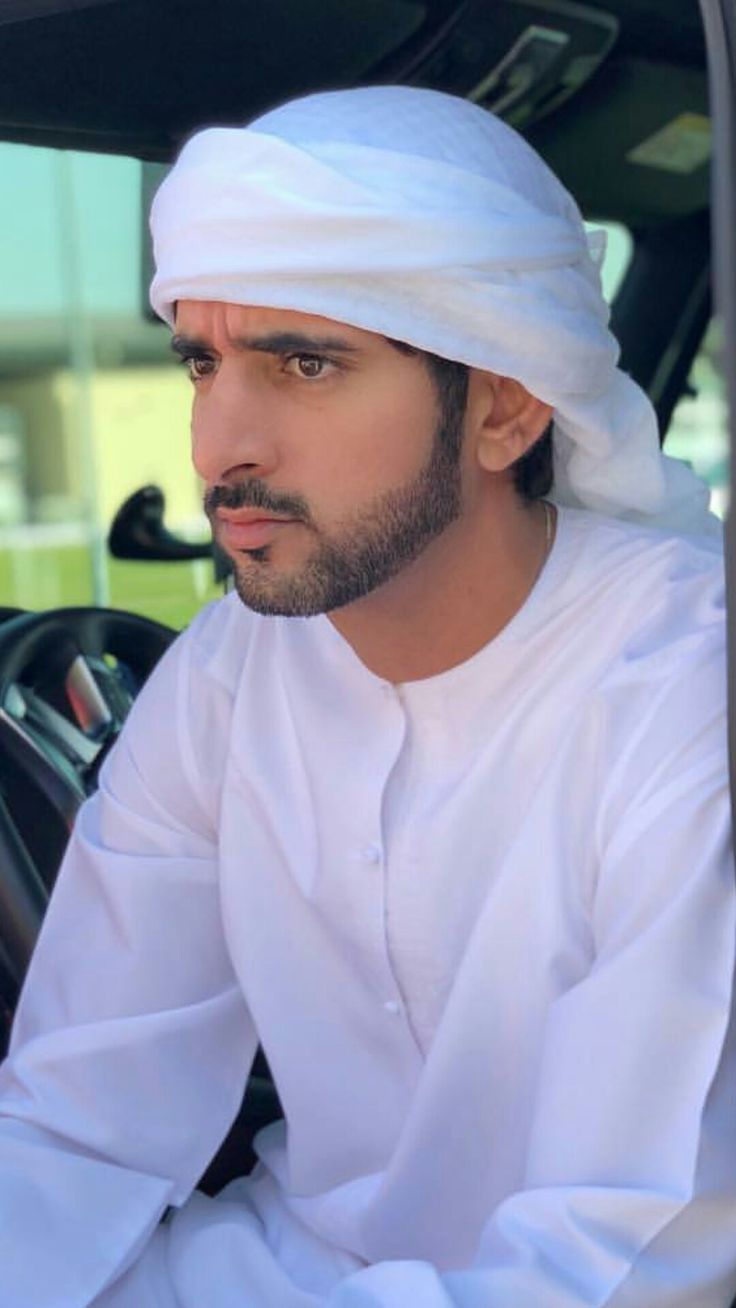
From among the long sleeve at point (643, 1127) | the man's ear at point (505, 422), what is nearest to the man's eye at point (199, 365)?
the man's ear at point (505, 422)

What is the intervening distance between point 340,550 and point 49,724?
1.04m

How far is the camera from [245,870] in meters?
1.99

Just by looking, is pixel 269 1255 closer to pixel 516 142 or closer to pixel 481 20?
pixel 516 142

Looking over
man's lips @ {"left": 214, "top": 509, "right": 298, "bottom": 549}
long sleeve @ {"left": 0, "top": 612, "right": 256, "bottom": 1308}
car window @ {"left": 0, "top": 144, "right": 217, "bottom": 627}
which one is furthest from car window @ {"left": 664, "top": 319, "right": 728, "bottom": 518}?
car window @ {"left": 0, "top": 144, "right": 217, "bottom": 627}

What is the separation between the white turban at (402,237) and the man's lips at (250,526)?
0.19 metres

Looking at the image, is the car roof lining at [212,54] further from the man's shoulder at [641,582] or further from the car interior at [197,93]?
the man's shoulder at [641,582]

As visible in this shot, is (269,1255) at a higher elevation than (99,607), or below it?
below

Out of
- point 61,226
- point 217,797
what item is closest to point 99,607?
point 217,797

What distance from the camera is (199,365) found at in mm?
1843

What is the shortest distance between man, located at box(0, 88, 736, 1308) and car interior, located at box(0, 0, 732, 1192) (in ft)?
1.07

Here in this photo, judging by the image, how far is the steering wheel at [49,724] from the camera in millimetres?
2375

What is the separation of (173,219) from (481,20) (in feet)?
3.17

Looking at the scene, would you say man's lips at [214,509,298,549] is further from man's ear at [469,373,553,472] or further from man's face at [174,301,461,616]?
man's ear at [469,373,553,472]

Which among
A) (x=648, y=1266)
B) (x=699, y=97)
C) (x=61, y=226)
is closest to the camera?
(x=648, y=1266)
